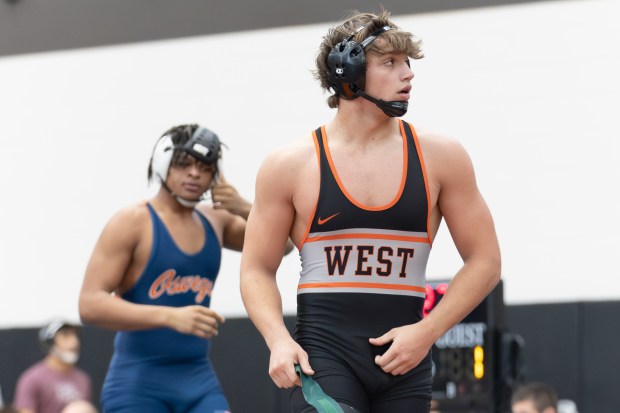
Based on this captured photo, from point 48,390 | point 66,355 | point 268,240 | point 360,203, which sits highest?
point 360,203

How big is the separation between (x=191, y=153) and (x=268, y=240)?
1.58 metres

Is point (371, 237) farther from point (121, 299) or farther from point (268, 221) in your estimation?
point (121, 299)

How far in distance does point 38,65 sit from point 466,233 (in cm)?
799

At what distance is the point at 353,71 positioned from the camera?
351 centimetres

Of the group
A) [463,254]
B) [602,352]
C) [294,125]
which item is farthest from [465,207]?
[294,125]

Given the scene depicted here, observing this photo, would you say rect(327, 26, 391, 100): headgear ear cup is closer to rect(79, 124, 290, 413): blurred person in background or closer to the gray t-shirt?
rect(79, 124, 290, 413): blurred person in background

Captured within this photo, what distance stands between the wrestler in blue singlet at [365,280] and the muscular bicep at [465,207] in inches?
3.3

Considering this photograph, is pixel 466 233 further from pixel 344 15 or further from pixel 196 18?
pixel 196 18

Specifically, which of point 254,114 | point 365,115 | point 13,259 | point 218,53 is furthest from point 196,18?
point 365,115

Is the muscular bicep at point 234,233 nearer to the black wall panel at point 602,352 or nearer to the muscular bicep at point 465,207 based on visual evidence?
the muscular bicep at point 465,207

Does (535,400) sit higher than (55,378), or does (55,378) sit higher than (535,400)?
(535,400)

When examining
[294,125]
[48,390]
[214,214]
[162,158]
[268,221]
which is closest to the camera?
[268,221]

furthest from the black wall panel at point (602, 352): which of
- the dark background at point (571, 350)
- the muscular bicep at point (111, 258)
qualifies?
the muscular bicep at point (111, 258)

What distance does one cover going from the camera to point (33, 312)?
1045 cm
